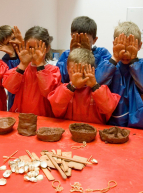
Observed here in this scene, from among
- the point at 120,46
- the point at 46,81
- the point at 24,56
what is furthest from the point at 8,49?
the point at 120,46

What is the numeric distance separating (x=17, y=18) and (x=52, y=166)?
8.05ft

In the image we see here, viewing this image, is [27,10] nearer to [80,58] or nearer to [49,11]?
[49,11]

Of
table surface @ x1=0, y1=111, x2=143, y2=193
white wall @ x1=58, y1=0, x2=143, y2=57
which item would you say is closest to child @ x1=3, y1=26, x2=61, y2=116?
table surface @ x1=0, y1=111, x2=143, y2=193

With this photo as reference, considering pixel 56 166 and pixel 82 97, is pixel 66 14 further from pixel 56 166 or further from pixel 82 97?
pixel 56 166

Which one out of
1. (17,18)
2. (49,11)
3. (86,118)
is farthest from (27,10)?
(86,118)

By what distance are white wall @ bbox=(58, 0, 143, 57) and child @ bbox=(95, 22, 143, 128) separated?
2275 mm

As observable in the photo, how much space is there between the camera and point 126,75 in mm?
1465

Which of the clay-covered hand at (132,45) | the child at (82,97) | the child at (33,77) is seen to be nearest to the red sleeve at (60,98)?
the child at (82,97)

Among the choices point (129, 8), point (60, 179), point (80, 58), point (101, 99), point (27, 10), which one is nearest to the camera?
point (60, 179)

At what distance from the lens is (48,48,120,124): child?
1.29m

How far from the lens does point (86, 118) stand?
1489 millimetres

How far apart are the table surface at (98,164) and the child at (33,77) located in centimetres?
36

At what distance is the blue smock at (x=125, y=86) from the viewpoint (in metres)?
1.36

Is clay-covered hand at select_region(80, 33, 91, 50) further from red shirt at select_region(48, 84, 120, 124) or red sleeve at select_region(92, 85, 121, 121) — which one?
red sleeve at select_region(92, 85, 121, 121)
